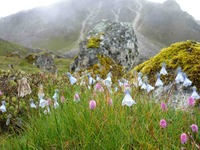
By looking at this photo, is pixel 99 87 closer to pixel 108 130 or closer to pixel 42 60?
pixel 108 130

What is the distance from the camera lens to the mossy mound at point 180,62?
643cm

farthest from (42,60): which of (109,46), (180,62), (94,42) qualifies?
(180,62)

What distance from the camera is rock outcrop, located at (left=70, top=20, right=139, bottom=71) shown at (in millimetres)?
13978

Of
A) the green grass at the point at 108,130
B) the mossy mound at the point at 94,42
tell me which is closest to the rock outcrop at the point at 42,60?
the mossy mound at the point at 94,42

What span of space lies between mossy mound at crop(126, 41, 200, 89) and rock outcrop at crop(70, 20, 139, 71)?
6075 millimetres

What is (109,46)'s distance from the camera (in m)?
14.6

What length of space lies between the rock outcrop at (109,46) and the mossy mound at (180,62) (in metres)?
6.07

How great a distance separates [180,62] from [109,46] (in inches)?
309

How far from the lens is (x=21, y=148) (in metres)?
4.32

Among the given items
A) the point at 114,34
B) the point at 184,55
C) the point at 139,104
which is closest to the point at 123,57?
the point at 114,34

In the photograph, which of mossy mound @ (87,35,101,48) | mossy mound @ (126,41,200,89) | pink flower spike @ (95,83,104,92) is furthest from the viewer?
mossy mound @ (87,35,101,48)

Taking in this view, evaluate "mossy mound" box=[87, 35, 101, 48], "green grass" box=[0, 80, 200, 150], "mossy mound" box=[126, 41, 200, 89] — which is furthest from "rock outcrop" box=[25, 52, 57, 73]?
"green grass" box=[0, 80, 200, 150]

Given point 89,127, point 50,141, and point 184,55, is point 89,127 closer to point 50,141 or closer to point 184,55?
point 50,141

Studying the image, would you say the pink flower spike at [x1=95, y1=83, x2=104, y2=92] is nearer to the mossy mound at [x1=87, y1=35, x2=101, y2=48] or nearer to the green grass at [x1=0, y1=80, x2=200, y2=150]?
the green grass at [x1=0, y1=80, x2=200, y2=150]
